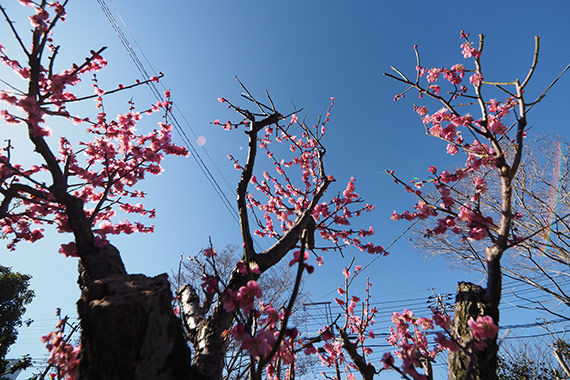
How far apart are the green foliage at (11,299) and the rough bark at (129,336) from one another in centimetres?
1528

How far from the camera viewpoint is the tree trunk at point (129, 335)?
4.42ft

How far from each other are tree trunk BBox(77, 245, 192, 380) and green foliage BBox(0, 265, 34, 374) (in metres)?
15.3

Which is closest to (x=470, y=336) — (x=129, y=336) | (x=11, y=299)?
(x=129, y=336)

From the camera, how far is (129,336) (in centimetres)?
A: 140

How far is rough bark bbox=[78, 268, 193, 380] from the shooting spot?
53.0 inches

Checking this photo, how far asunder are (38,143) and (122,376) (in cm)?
332

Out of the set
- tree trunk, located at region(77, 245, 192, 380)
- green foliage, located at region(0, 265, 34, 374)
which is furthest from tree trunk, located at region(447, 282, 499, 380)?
green foliage, located at region(0, 265, 34, 374)

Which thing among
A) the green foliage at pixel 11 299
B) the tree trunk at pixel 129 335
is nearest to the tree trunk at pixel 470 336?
the tree trunk at pixel 129 335

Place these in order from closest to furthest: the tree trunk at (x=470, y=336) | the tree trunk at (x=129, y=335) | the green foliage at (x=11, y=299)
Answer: the tree trunk at (x=129, y=335)
the tree trunk at (x=470, y=336)
the green foliage at (x=11, y=299)

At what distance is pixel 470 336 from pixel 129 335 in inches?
91.6

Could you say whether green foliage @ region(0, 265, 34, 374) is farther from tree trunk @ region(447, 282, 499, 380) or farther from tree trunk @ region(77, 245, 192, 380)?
tree trunk @ region(447, 282, 499, 380)

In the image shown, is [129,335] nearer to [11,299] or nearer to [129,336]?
[129,336]

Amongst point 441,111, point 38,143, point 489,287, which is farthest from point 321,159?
point 38,143

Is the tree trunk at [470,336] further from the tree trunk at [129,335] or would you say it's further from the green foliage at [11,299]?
the green foliage at [11,299]
